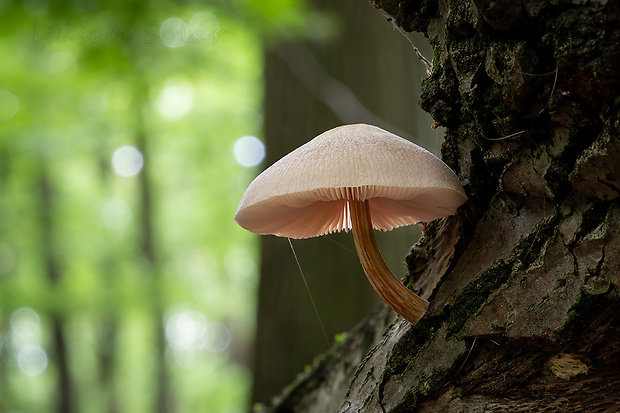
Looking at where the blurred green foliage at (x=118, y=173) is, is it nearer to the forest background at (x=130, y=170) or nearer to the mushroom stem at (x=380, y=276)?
the forest background at (x=130, y=170)

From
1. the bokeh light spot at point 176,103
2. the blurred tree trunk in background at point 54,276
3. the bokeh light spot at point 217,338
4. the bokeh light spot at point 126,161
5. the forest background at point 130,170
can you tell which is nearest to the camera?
the forest background at point 130,170

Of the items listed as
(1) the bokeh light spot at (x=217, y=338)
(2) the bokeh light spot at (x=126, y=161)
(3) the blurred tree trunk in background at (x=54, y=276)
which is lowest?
(1) the bokeh light spot at (x=217, y=338)

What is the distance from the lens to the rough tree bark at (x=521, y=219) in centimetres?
101

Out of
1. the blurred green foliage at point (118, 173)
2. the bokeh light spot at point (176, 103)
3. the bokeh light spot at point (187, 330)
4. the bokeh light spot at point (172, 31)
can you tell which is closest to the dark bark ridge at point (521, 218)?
the blurred green foliage at point (118, 173)

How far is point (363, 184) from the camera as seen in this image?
3.67 ft

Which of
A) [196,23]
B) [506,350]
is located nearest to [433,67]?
[506,350]

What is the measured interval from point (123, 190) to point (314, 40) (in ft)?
37.6

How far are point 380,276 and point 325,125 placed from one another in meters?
2.57

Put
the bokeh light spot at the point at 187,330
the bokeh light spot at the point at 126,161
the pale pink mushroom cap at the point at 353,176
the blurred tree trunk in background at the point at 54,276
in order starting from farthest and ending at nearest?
the bokeh light spot at the point at 187,330 < the bokeh light spot at the point at 126,161 < the blurred tree trunk in background at the point at 54,276 < the pale pink mushroom cap at the point at 353,176

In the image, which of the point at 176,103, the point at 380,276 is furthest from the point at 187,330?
the point at 380,276

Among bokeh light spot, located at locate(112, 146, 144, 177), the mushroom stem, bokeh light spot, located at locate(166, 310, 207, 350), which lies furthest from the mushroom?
bokeh light spot, located at locate(166, 310, 207, 350)

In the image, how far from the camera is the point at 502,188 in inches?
49.1

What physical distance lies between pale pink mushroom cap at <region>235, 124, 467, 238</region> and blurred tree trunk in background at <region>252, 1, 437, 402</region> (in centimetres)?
198

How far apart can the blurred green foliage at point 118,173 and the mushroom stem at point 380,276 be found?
2544mm
